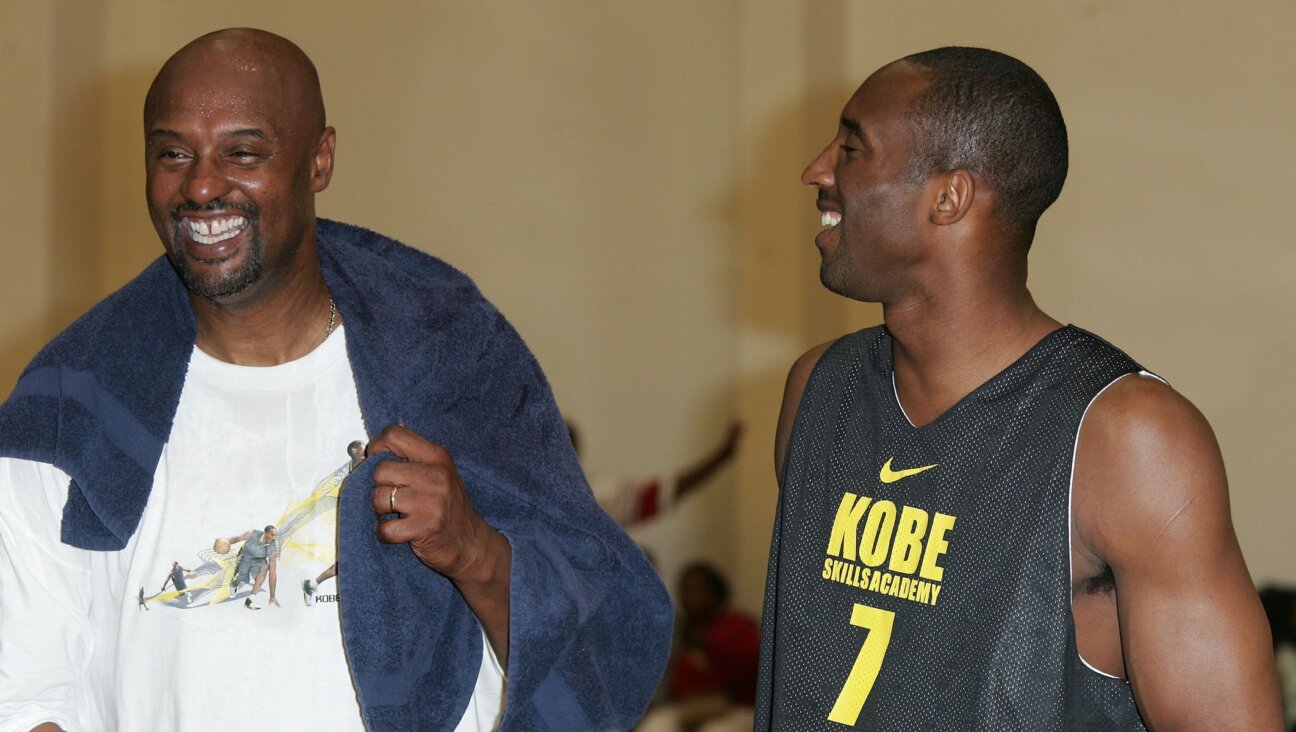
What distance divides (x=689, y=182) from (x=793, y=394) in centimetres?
372

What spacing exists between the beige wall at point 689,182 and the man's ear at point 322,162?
116 inches

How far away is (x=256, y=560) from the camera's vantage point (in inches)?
66.7

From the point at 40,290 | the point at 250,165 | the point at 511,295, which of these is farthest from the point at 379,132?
the point at 250,165

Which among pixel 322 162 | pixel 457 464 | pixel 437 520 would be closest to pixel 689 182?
pixel 322 162

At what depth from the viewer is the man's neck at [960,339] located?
5.53ft

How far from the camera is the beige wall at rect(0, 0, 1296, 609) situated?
13.7 ft

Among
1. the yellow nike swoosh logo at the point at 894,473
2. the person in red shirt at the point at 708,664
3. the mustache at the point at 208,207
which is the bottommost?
the person in red shirt at the point at 708,664

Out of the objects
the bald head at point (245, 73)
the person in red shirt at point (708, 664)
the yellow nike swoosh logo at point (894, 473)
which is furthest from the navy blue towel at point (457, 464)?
the person in red shirt at point (708, 664)

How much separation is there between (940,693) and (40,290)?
3612 mm

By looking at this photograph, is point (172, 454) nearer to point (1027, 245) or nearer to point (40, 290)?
point (1027, 245)

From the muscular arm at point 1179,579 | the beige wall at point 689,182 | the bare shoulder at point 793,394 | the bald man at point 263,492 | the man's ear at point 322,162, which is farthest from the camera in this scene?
the beige wall at point 689,182

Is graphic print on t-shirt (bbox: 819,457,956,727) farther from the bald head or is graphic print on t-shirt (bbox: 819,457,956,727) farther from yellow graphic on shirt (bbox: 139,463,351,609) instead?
the bald head

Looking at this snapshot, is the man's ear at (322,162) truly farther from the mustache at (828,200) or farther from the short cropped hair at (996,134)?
the short cropped hair at (996,134)

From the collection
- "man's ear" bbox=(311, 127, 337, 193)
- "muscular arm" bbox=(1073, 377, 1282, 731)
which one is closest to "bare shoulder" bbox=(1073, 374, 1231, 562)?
"muscular arm" bbox=(1073, 377, 1282, 731)
